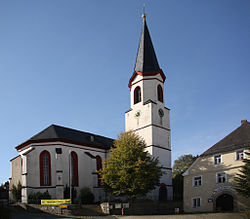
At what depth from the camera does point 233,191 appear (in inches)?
1102

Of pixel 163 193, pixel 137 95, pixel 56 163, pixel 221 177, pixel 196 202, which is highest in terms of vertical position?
pixel 137 95

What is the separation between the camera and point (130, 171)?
3102 cm

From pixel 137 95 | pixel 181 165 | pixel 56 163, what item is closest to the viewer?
pixel 56 163

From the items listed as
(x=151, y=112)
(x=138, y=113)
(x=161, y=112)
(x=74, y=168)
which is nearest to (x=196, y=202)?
(x=151, y=112)

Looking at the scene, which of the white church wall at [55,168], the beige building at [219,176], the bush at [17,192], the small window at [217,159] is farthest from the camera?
the bush at [17,192]

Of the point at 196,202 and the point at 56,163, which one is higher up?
the point at 56,163

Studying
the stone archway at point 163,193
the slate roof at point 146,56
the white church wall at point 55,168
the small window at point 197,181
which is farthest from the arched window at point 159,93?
the small window at point 197,181

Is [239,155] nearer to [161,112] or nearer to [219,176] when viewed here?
[219,176]

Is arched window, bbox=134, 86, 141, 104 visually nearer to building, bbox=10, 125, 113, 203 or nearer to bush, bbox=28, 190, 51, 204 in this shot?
building, bbox=10, 125, 113, 203

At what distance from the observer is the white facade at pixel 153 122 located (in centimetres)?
3756

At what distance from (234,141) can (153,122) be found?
10933 millimetres

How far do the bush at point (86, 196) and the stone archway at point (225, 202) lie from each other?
15117 mm

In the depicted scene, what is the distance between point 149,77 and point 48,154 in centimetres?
1598

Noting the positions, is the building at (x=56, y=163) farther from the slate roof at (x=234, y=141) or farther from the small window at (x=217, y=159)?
the slate roof at (x=234, y=141)
